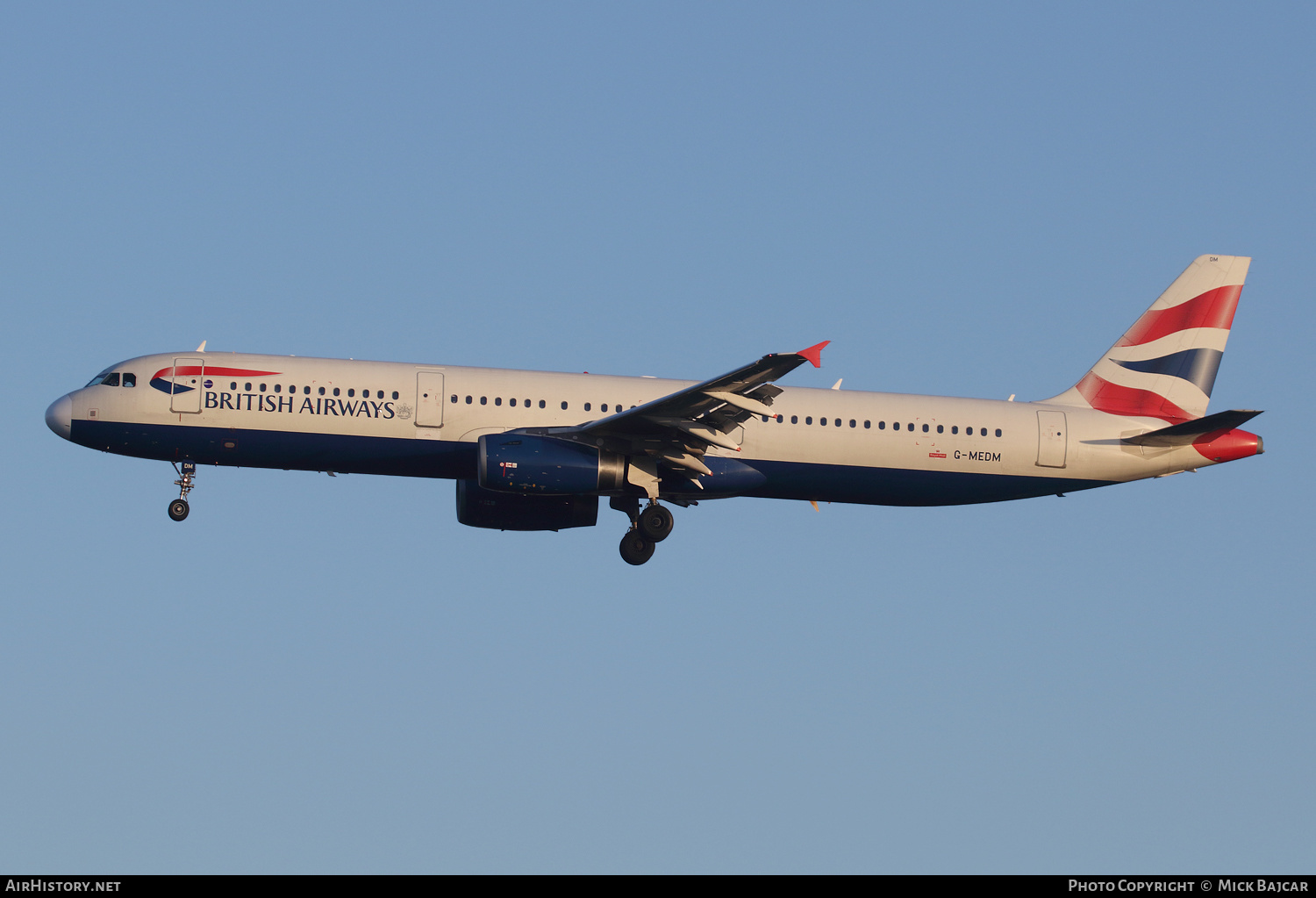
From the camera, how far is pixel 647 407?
117 ft

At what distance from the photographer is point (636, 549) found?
39.5 metres

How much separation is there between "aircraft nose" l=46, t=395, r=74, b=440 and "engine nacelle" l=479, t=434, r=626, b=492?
10.4 meters

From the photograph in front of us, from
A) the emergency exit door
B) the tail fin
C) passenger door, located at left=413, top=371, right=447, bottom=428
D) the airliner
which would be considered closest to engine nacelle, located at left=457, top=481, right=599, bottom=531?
the airliner

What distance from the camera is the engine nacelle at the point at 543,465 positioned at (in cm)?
3631

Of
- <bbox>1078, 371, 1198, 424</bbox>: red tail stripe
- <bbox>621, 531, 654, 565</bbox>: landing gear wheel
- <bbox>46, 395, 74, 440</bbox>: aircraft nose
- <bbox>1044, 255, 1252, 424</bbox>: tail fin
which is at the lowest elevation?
<bbox>621, 531, 654, 565</bbox>: landing gear wheel

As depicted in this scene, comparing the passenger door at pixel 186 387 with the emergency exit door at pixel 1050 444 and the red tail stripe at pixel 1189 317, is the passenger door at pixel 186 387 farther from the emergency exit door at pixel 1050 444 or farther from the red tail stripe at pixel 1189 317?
the red tail stripe at pixel 1189 317

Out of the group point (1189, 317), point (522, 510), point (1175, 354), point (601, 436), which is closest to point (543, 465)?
point (601, 436)

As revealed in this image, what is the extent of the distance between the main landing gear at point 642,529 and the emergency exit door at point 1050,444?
9.99 meters

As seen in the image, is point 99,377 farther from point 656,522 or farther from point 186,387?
point 656,522

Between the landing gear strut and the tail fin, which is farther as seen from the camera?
the tail fin

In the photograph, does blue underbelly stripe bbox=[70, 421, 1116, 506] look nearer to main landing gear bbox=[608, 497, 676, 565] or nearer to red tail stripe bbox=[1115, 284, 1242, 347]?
main landing gear bbox=[608, 497, 676, 565]

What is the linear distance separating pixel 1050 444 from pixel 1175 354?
211 inches

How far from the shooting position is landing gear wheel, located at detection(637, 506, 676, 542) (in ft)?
128

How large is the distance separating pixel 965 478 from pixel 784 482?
492 cm
